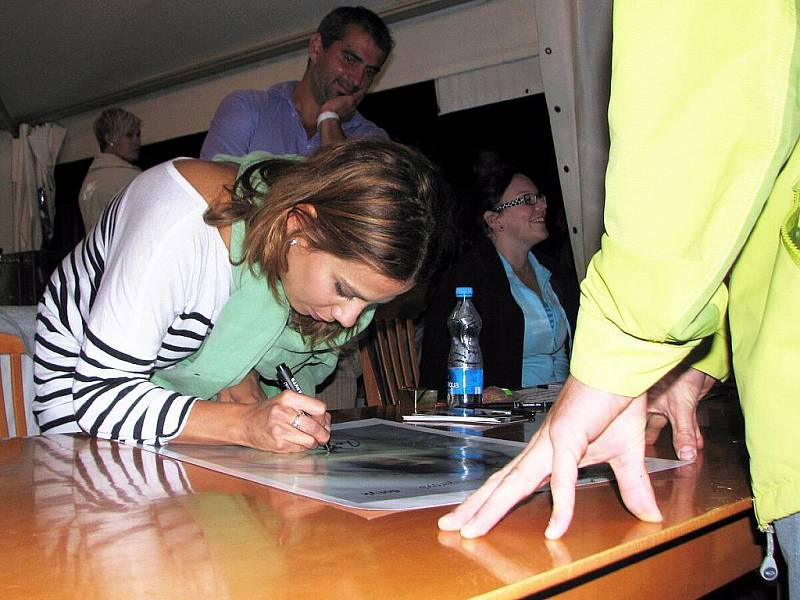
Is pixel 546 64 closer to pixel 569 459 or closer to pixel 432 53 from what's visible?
pixel 432 53

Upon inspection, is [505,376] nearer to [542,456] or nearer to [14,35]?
[542,456]

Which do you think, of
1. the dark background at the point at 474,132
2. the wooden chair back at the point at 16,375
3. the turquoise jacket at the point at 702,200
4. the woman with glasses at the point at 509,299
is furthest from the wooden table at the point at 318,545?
the dark background at the point at 474,132

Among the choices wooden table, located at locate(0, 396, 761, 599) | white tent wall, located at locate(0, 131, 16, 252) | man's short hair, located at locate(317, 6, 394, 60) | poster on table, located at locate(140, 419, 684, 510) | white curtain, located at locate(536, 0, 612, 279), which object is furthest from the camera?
white tent wall, located at locate(0, 131, 16, 252)

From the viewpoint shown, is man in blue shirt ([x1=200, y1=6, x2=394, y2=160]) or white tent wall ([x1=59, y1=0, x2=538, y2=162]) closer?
man in blue shirt ([x1=200, y1=6, x2=394, y2=160])

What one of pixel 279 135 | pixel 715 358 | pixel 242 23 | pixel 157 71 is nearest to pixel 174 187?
pixel 715 358

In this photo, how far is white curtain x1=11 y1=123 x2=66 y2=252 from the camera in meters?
5.12

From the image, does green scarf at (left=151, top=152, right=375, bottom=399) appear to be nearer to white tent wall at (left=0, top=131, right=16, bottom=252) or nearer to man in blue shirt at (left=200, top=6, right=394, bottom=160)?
man in blue shirt at (left=200, top=6, right=394, bottom=160)

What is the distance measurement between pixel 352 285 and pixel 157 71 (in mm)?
3673

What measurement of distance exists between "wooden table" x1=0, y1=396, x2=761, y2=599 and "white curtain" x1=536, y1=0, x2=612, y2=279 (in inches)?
85.1

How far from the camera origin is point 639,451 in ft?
2.06

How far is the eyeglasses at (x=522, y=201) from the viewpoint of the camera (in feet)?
9.93

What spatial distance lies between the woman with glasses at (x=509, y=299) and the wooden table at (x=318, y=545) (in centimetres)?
168

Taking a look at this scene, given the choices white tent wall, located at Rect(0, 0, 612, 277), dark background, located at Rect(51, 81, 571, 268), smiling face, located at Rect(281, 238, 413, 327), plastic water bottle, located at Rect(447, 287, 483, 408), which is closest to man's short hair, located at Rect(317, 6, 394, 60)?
white tent wall, located at Rect(0, 0, 612, 277)

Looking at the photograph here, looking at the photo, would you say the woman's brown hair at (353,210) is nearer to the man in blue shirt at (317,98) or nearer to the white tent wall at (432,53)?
the man in blue shirt at (317,98)
